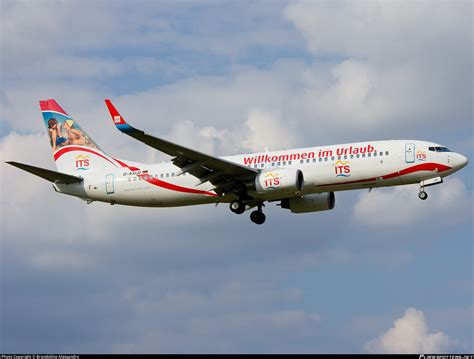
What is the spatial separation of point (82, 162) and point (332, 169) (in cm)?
1753

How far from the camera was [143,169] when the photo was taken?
5547 cm

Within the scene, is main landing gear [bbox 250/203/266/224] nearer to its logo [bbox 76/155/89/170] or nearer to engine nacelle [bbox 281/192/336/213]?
engine nacelle [bbox 281/192/336/213]

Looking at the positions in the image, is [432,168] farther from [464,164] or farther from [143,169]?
[143,169]

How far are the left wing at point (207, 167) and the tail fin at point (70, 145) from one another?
7671 mm

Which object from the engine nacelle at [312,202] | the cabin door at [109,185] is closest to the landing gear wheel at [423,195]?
the engine nacelle at [312,202]

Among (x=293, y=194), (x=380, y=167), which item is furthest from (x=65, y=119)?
(x=380, y=167)

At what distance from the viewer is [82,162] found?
192 ft

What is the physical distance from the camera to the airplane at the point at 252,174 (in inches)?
1960

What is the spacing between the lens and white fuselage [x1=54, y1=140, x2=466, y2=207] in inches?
1960

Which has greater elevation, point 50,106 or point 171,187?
point 50,106

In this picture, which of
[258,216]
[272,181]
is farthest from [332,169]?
[258,216]

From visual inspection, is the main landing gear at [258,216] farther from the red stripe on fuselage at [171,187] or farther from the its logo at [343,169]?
the its logo at [343,169]

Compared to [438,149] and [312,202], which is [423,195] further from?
[312,202]

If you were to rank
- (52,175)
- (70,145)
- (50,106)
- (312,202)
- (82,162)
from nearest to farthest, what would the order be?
(52,175), (312,202), (82,162), (70,145), (50,106)
